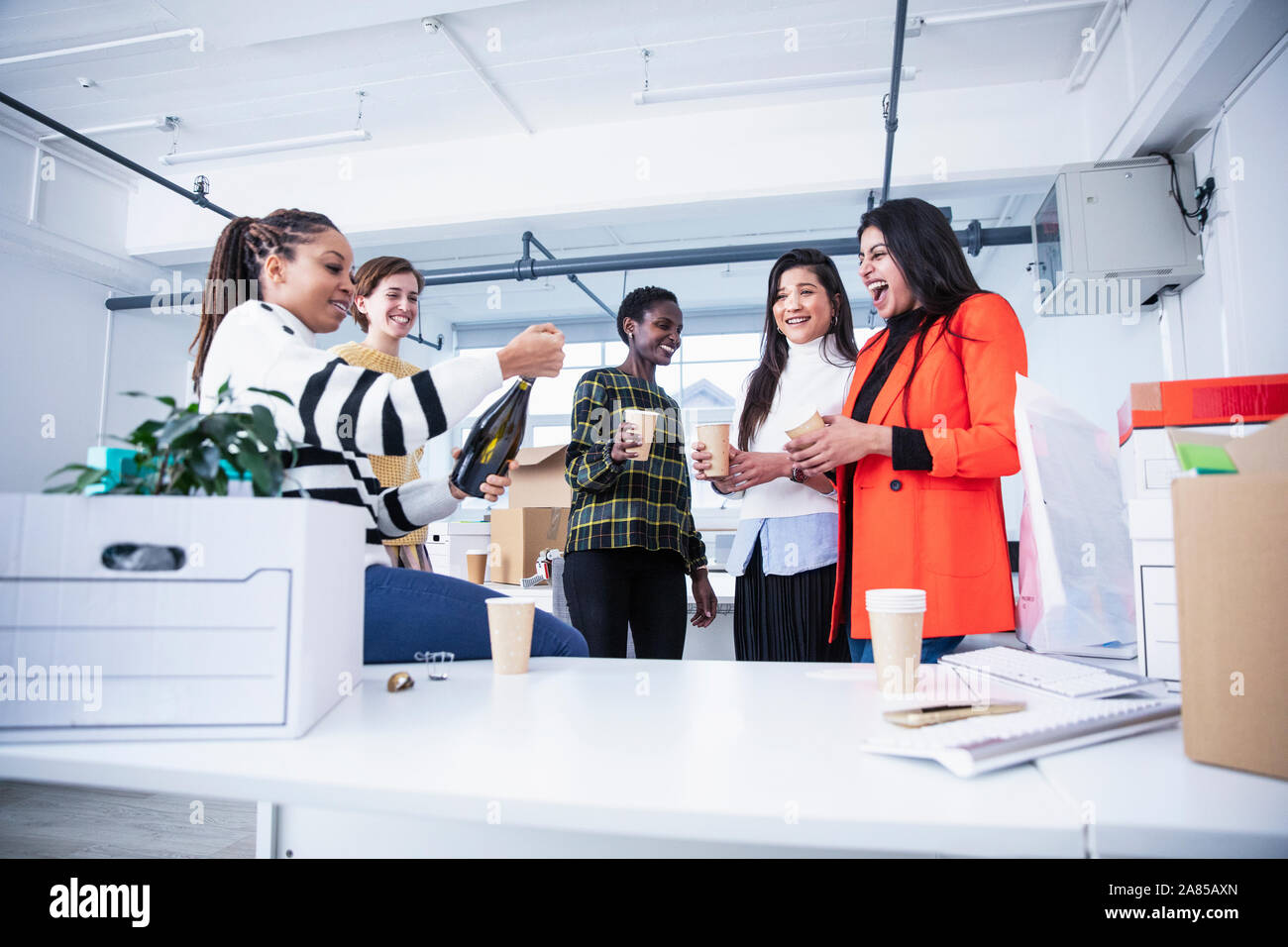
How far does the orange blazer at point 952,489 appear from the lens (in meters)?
1.33

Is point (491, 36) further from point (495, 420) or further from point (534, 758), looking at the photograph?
point (534, 758)

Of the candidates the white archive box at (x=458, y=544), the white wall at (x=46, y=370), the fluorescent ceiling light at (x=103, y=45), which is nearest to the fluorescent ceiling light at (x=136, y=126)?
the fluorescent ceiling light at (x=103, y=45)

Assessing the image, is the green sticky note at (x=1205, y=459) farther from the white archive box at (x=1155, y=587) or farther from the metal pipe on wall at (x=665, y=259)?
the metal pipe on wall at (x=665, y=259)

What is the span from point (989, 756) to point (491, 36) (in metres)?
4.31

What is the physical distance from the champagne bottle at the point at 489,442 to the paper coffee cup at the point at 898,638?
682 millimetres

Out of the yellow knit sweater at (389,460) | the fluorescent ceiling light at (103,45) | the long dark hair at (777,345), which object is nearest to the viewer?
the yellow knit sweater at (389,460)

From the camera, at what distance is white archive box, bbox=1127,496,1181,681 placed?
89 cm

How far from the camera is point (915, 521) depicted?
1.38 metres

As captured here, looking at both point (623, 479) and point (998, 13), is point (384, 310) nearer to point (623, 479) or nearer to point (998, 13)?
point (623, 479)

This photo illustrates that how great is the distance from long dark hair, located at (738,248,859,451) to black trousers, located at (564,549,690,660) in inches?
20.7

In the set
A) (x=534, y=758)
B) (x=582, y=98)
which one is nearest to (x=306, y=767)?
(x=534, y=758)

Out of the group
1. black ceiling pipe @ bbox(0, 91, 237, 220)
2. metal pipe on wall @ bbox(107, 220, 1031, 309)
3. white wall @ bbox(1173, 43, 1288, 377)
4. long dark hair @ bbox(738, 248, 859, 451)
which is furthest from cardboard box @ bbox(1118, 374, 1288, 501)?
black ceiling pipe @ bbox(0, 91, 237, 220)

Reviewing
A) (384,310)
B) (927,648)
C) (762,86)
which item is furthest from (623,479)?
(762,86)

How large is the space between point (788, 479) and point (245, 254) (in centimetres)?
120
